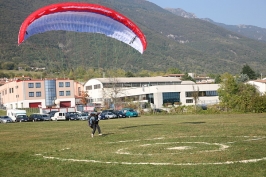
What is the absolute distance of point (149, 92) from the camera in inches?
3479

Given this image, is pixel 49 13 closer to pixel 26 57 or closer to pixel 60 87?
pixel 60 87

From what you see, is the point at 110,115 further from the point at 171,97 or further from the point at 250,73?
the point at 250,73

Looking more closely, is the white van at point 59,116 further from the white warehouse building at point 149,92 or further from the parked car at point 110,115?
the white warehouse building at point 149,92

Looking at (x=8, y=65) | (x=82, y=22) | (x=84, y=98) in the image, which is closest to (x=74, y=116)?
(x=82, y=22)

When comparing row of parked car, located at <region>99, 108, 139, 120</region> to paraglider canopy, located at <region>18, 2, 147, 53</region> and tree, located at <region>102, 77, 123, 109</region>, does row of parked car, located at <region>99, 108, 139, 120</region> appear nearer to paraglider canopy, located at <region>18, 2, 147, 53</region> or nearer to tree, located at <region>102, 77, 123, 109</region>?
paraglider canopy, located at <region>18, 2, 147, 53</region>

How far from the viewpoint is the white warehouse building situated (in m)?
86.9

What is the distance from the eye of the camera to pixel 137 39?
952 inches

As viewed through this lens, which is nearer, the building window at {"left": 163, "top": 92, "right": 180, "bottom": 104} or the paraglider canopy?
the paraglider canopy

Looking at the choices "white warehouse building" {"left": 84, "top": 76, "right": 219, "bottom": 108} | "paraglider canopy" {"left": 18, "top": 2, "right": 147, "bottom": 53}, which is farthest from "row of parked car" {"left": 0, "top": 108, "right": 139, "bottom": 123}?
"paraglider canopy" {"left": 18, "top": 2, "right": 147, "bottom": 53}

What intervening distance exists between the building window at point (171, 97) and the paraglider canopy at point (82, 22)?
63.1 m

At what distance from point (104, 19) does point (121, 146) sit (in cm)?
946

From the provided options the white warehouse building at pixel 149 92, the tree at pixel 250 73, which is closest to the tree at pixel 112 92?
the white warehouse building at pixel 149 92

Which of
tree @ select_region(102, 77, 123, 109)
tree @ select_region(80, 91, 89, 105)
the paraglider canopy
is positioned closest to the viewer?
the paraglider canopy

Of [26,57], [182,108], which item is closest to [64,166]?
[182,108]
